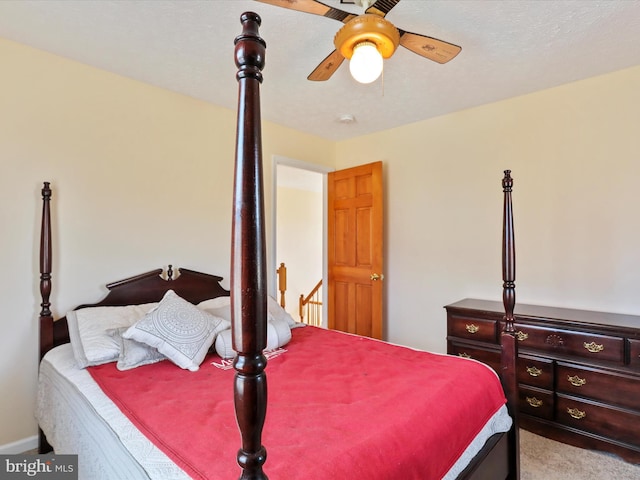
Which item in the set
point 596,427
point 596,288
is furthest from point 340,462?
point 596,288

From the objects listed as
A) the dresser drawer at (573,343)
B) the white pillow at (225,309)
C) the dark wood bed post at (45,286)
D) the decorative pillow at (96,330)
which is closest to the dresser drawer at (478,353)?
the dresser drawer at (573,343)

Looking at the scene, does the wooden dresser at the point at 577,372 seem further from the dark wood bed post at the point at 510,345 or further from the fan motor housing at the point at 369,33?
the fan motor housing at the point at 369,33

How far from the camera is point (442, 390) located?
1507 mm

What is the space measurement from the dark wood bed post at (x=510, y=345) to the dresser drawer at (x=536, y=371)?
29.5 inches

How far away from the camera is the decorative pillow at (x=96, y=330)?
73.7 inches

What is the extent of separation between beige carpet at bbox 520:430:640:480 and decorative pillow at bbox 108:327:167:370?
7.22 feet

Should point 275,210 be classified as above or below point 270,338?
above

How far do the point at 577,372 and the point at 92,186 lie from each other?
3.47 m

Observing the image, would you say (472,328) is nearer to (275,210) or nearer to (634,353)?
(634,353)

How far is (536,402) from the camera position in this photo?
7.85 ft

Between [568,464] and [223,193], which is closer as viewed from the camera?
[568,464]

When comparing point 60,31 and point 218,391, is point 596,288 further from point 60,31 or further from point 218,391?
point 60,31

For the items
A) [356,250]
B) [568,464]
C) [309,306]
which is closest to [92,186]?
[356,250]

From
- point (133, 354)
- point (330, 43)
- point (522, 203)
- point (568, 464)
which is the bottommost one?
point (568, 464)
